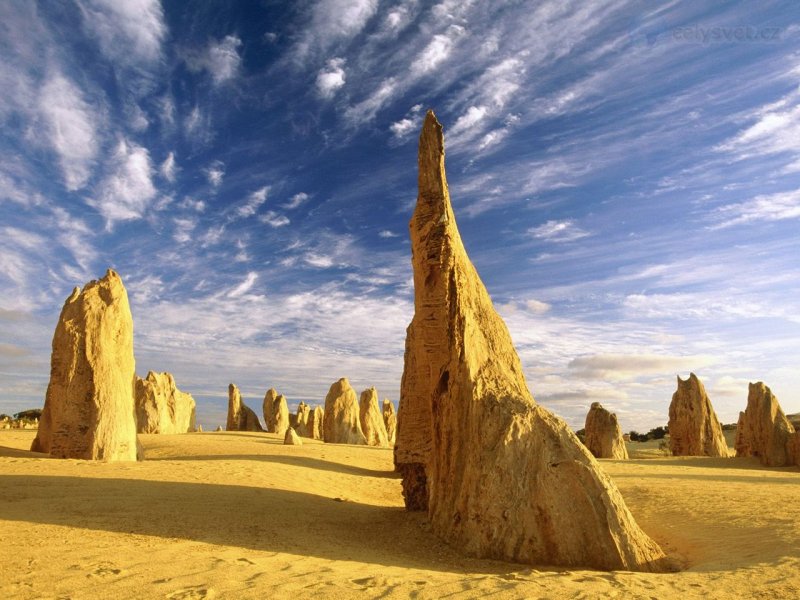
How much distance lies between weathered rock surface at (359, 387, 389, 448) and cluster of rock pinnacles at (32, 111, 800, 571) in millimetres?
22320

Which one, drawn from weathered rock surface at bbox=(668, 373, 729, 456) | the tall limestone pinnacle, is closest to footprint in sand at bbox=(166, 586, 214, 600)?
the tall limestone pinnacle

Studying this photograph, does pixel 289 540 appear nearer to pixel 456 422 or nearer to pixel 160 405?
pixel 456 422

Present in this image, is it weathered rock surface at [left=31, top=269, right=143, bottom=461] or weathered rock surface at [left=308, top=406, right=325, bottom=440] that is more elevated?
weathered rock surface at [left=31, top=269, right=143, bottom=461]

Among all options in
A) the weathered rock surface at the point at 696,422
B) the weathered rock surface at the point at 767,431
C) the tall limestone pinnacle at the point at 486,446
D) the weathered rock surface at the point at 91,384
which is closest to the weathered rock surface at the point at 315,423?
the weathered rock surface at the point at 696,422

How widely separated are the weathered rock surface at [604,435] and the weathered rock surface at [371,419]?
14.6m

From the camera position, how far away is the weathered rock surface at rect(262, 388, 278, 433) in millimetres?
43344

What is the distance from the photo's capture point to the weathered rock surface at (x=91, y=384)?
45.9ft

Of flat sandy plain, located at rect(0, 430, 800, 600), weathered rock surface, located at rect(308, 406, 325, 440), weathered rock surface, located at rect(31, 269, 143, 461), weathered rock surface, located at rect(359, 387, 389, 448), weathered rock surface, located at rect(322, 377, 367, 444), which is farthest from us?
weathered rock surface, located at rect(308, 406, 325, 440)

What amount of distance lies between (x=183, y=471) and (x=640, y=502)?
11169 millimetres

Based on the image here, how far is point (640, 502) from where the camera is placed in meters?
12.7

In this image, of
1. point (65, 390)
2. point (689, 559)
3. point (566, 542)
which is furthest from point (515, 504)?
point (65, 390)

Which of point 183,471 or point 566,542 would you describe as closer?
point 566,542

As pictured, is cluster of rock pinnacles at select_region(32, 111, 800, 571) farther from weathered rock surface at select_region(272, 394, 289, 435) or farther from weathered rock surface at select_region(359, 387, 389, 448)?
weathered rock surface at select_region(272, 394, 289, 435)

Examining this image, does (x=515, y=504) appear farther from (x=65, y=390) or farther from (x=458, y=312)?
(x=65, y=390)
